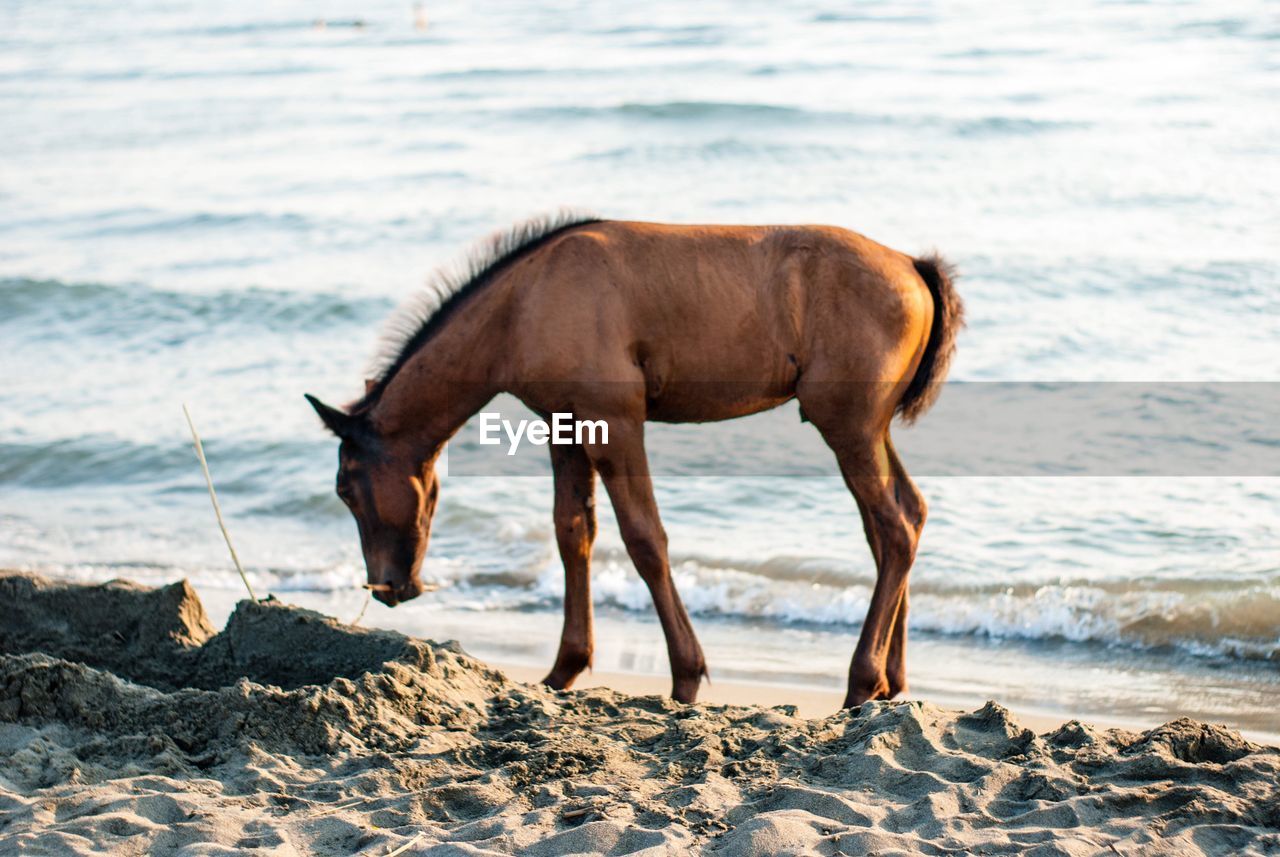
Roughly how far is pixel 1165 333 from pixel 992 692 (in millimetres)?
6315

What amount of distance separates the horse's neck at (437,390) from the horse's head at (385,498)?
0.24 feet

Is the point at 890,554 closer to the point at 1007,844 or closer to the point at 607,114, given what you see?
the point at 1007,844

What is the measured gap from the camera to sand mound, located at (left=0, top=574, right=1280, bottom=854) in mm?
3777

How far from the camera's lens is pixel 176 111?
2550cm

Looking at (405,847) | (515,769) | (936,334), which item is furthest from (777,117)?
(405,847)

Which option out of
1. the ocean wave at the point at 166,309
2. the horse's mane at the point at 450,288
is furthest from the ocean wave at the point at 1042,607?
the ocean wave at the point at 166,309

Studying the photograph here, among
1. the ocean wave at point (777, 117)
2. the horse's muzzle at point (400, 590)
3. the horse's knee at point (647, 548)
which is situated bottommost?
the horse's muzzle at point (400, 590)

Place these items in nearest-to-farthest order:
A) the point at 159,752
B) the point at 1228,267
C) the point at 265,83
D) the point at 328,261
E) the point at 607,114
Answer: the point at 159,752
the point at 1228,267
the point at 328,261
the point at 607,114
the point at 265,83

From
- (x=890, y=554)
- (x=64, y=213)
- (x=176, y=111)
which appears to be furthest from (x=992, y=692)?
(x=176, y=111)

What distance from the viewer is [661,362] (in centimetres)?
501

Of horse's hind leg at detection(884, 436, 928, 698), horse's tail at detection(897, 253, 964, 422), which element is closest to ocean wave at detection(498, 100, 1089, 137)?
horse's tail at detection(897, 253, 964, 422)

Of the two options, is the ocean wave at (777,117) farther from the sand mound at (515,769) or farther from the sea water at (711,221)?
the sand mound at (515,769)

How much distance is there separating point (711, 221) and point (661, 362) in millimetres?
10272

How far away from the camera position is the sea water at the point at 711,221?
693 cm
